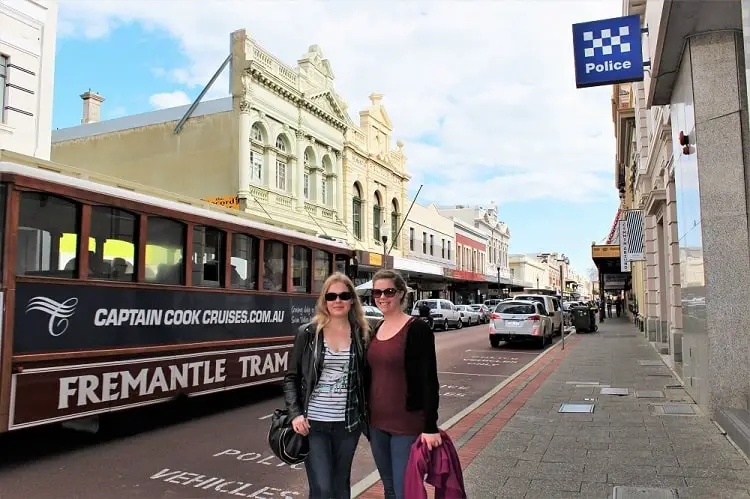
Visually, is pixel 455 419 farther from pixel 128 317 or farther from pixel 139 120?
pixel 139 120

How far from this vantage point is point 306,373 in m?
3.52

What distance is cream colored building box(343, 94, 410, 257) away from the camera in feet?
112

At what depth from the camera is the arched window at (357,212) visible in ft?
115

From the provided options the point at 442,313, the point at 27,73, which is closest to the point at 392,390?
the point at 27,73

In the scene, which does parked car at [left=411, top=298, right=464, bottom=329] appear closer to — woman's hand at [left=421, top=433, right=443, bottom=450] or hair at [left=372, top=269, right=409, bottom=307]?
hair at [left=372, top=269, right=409, bottom=307]

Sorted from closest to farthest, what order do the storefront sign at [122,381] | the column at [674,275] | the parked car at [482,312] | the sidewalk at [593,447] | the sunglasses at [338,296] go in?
1. the sunglasses at [338,296]
2. the sidewalk at [593,447]
3. the storefront sign at [122,381]
4. the column at [674,275]
5. the parked car at [482,312]

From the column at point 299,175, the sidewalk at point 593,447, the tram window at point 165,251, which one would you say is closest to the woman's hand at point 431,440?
the sidewalk at point 593,447

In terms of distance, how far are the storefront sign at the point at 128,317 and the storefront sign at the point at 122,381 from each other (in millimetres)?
221

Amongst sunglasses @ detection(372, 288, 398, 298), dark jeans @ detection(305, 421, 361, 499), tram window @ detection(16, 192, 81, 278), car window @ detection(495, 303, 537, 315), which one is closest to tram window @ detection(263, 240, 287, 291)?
tram window @ detection(16, 192, 81, 278)

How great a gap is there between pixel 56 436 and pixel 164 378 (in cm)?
141

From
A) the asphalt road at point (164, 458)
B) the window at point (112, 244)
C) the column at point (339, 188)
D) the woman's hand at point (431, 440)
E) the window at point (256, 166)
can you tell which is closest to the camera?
the woman's hand at point (431, 440)

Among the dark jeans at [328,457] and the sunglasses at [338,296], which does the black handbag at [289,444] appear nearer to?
the dark jeans at [328,457]

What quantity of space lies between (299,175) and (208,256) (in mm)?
20783

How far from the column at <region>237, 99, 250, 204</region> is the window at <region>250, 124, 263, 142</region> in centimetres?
88
